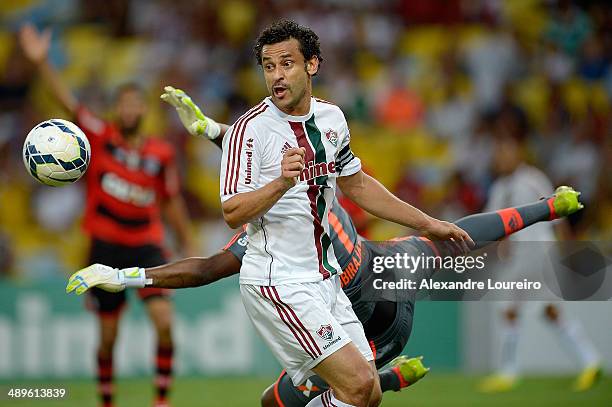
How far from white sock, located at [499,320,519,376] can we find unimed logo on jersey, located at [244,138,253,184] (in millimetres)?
5758

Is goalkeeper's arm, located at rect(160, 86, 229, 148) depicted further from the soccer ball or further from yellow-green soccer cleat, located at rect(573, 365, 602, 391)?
yellow-green soccer cleat, located at rect(573, 365, 602, 391)

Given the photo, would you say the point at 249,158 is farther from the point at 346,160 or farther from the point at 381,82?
the point at 381,82

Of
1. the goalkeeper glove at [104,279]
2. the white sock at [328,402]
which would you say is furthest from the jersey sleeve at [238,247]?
the white sock at [328,402]

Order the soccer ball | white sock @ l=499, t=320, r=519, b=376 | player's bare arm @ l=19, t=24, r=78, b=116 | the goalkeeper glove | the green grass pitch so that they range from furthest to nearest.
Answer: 1. white sock @ l=499, t=320, r=519, b=376
2. the green grass pitch
3. player's bare arm @ l=19, t=24, r=78, b=116
4. the soccer ball
5. the goalkeeper glove

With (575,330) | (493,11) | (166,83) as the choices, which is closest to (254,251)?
(575,330)

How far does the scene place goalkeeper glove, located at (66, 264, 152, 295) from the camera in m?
5.40

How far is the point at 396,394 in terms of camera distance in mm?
9570

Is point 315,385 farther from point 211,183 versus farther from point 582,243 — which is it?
point 211,183

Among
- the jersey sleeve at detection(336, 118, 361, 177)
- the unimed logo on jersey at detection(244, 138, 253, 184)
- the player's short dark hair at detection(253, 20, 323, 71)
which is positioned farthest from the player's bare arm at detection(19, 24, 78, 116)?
the unimed logo on jersey at detection(244, 138, 253, 184)

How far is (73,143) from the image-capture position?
20.2ft

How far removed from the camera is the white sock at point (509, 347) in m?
10.1

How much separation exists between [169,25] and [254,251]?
9176 millimetres

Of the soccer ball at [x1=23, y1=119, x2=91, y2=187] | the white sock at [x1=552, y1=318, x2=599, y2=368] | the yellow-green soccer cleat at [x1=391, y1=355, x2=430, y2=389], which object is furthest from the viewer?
the white sock at [x1=552, y1=318, x2=599, y2=368]

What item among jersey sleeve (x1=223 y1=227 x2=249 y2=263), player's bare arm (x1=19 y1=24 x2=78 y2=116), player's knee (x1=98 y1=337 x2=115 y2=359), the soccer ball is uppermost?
player's bare arm (x1=19 y1=24 x2=78 y2=116)
